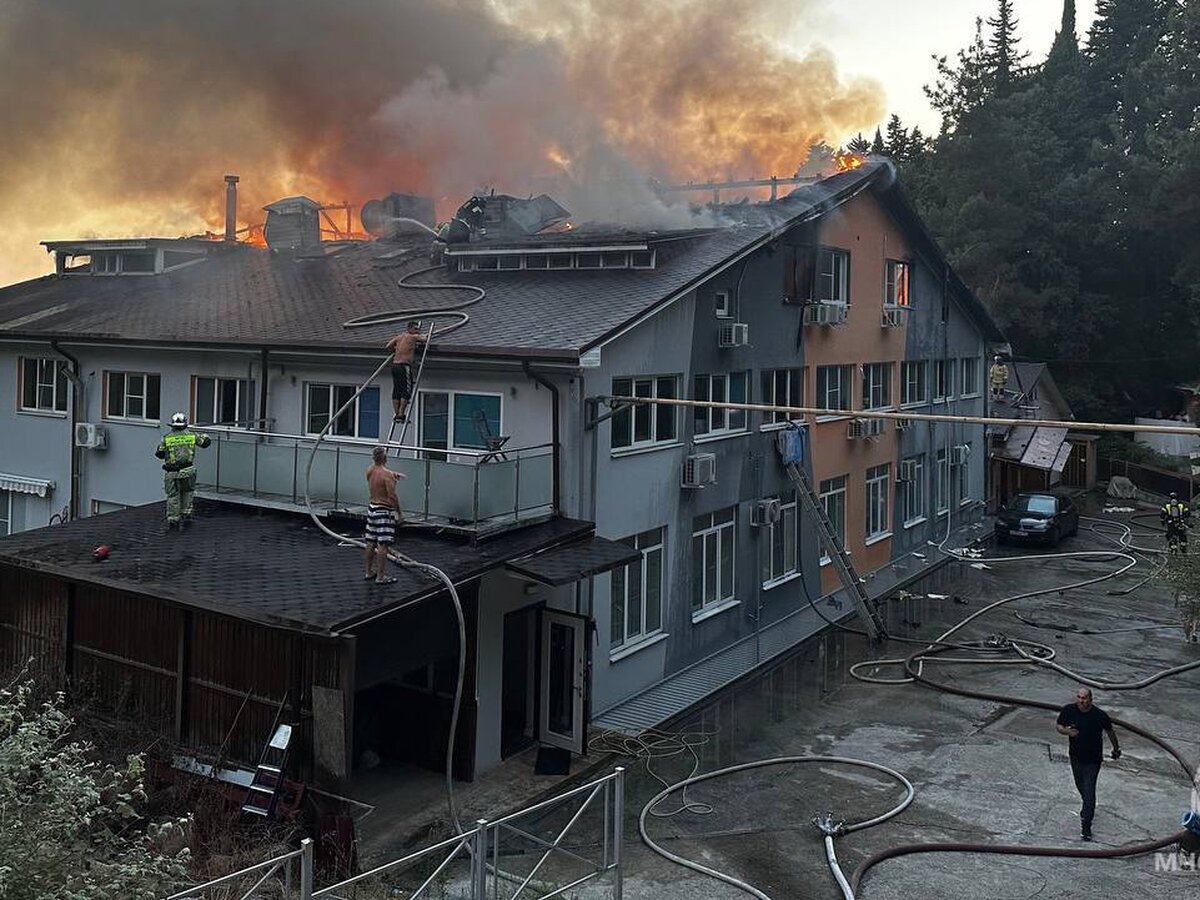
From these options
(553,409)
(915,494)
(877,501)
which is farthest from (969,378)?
(553,409)

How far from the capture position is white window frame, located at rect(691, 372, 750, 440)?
16.1 metres

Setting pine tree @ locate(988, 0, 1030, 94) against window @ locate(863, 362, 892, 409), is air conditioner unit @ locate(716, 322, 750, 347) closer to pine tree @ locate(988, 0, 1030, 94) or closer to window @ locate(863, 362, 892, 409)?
window @ locate(863, 362, 892, 409)

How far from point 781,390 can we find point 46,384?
13128mm

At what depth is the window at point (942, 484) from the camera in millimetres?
26422

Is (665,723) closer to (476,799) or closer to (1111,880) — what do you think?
(476,799)

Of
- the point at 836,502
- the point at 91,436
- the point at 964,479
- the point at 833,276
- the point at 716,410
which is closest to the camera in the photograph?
the point at 716,410

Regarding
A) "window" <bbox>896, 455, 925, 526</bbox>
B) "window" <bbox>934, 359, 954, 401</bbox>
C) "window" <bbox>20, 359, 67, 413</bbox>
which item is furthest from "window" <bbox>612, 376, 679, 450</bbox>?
"window" <bbox>934, 359, 954, 401</bbox>

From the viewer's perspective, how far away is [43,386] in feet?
61.4

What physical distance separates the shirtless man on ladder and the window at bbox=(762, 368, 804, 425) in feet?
23.0

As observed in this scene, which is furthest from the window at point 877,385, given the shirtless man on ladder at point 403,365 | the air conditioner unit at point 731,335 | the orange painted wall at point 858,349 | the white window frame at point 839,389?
the shirtless man on ladder at point 403,365

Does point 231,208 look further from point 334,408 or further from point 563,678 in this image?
point 563,678

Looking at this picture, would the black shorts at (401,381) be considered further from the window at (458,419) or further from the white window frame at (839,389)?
the white window frame at (839,389)

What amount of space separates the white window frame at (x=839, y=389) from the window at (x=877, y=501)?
177 centimetres

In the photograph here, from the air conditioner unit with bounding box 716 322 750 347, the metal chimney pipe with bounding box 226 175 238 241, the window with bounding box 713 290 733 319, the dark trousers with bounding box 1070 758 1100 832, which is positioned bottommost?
the dark trousers with bounding box 1070 758 1100 832
